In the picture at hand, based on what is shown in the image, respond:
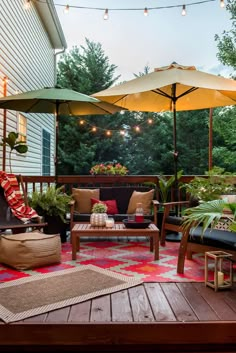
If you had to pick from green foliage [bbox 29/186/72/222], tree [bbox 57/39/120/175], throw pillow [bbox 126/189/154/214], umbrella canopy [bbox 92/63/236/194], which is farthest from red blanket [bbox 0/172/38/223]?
tree [bbox 57/39/120/175]

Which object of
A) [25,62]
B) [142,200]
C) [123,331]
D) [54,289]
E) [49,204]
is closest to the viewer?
[123,331]

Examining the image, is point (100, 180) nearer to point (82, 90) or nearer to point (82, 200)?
point (82, 200)

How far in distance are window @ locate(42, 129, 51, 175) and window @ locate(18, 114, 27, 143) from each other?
216 centimetres

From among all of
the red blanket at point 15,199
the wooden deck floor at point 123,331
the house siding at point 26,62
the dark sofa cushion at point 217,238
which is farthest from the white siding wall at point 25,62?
the wooden deck floor at point 123,331

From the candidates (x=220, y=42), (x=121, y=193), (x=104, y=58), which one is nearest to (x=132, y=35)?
(x=104, y=58)

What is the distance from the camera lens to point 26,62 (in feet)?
27.6

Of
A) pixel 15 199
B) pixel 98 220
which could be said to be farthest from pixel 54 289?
pixel 15 199

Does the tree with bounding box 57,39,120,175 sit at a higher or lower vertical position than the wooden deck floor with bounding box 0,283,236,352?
higher

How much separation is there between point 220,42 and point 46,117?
661 centimetres

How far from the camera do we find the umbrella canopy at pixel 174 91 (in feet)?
14.4

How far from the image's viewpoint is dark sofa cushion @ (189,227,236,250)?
332cm

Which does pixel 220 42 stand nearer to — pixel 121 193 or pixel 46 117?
pixel 46 117

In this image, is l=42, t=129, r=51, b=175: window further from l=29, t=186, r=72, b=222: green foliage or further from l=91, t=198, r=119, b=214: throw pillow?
l=29, t=186, r=72, b=222: green foliage

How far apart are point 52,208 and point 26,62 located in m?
4.72
